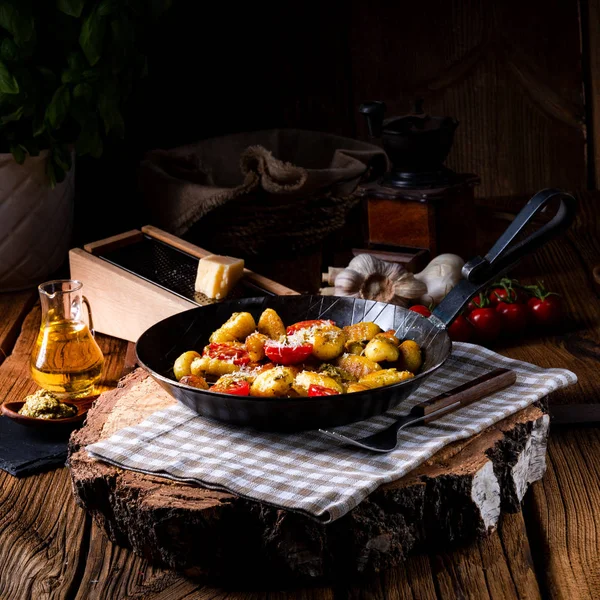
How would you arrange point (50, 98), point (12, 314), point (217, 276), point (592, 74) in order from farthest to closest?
point (592, 74) < point (12, 314) < point (50, 98) < point (217, 276)

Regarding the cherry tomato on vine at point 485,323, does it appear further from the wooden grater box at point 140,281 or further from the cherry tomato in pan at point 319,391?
the cherry tomato in pan at point 319,391

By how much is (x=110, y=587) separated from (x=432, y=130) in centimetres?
142

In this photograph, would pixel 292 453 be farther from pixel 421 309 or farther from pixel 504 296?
pixel 504 296

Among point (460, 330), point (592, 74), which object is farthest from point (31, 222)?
point (592, 74)

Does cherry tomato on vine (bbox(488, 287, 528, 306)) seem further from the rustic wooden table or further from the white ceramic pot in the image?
the white ceramic pot

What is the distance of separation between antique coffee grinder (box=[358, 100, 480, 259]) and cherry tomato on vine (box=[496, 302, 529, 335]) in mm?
326

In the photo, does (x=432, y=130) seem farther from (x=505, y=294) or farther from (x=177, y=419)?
(x=177, y=419)

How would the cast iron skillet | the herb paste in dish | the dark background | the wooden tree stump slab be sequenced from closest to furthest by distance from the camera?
the wooden tree stump slab → the cast iron skillet → the herb paste in dish → the dark background

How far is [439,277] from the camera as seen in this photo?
2182 mm

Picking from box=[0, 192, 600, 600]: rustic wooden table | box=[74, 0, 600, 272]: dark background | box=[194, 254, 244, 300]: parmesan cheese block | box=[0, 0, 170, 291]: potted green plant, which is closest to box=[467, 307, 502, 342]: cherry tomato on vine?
box=[0, 192, 600, 600]: rustic wooden table

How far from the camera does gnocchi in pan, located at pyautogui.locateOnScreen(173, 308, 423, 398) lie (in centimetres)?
140

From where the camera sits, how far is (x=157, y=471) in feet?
4.37

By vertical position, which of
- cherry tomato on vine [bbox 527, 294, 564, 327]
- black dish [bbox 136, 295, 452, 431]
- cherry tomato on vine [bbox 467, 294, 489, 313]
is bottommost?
cherry tomato on vine [bbox 527, 294, 564, 327]

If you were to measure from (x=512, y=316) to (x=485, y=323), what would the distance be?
76 mm
